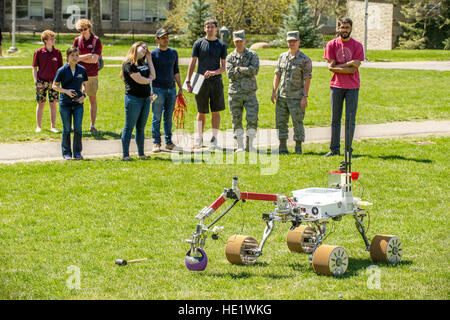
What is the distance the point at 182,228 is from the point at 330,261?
2245 millimetres

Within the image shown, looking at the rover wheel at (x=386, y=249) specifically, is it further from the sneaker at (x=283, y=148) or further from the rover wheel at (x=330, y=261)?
the sneaker at (x=283, y=148)

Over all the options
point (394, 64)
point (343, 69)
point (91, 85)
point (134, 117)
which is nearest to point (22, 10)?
point (394, 64)

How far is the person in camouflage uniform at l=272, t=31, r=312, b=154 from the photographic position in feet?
40.0

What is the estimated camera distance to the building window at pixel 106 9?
59.4 metres

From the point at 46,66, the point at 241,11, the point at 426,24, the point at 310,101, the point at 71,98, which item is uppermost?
the point at 241,11

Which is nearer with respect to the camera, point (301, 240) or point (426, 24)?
point (301, 240)

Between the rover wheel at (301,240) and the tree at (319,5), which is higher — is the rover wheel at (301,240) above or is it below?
below

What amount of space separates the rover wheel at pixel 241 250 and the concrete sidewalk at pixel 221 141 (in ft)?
19.5

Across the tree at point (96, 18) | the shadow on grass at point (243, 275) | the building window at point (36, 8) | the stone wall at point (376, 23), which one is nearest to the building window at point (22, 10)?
the building window at point (36, 8)

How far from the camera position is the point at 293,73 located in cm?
1227

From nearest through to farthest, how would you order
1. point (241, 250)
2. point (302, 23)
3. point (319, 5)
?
point (241, 250)
point (302, 23)
point (319, 5)

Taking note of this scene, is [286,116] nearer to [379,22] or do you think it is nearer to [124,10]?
[379,22]

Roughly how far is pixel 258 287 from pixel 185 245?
149cm

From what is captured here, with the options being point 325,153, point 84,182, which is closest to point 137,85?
point 84,182
